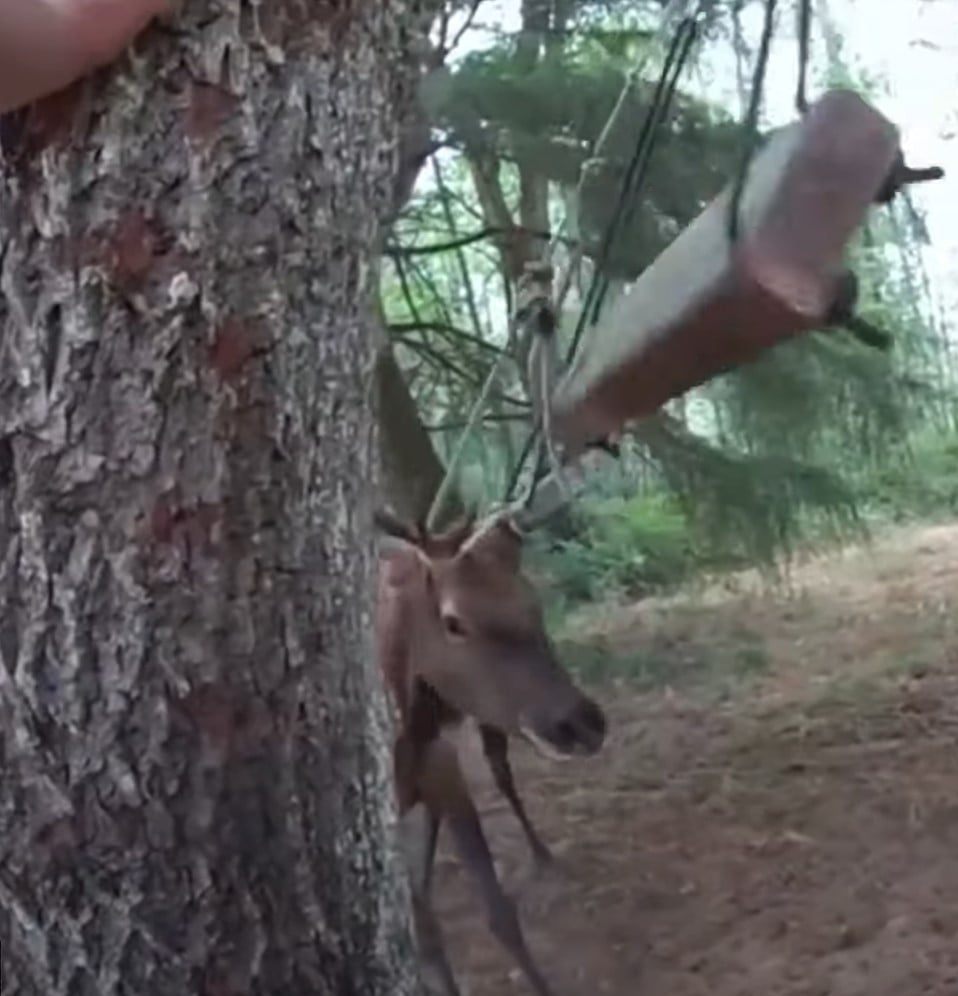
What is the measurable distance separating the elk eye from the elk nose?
161 millimetres

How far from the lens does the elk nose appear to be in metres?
2.20

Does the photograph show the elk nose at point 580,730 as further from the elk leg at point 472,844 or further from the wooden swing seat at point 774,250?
the wooden swing seat at point 774,250

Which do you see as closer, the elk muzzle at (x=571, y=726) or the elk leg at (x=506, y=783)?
the elk muzzle at (x=571, y=726)

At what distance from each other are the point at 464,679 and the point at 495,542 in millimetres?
163

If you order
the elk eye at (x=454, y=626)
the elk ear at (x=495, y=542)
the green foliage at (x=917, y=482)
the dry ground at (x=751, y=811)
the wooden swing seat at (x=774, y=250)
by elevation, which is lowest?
the dry ground at (x=751, y=811)

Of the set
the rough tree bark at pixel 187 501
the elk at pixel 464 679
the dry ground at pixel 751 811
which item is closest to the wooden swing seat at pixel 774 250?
the rough tree bark at pixel 187 501

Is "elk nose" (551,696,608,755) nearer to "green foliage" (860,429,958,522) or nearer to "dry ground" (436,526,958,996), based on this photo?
"dry ground" (436,526,958,996)

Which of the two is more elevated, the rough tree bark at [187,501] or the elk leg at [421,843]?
the rough tree bark at [187,501]

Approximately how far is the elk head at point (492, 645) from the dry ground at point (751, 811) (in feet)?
0.86

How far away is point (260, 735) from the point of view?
46.1 inches

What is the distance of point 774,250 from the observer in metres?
1.48

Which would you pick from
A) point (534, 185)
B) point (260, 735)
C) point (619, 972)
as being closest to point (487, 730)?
point (619, 972)

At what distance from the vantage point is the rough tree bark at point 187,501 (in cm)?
111

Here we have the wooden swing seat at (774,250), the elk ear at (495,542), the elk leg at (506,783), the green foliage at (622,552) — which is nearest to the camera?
the wooden swing seat at (774,250)
